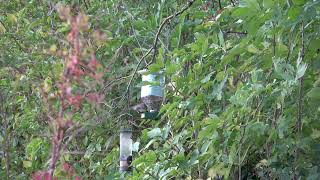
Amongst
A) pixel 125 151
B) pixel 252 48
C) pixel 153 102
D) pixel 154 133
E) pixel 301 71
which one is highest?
pixel 252 48

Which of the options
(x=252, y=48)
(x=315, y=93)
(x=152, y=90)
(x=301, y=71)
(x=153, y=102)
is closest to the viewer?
(x=301, y=71)

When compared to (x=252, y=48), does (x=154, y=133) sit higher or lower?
lower

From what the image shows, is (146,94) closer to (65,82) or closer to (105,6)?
(105,6)

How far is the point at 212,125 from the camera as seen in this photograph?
7.68ft

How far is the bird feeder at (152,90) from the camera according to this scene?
2752 millimetres

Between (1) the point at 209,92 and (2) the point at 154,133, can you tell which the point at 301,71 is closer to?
(1) the point at 209,92

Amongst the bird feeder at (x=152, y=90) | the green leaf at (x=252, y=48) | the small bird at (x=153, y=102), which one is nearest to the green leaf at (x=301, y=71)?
the green leaf at (x=252, y=48)

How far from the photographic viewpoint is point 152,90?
9.61ft

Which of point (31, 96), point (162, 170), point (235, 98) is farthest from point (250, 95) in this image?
point (31, 96)

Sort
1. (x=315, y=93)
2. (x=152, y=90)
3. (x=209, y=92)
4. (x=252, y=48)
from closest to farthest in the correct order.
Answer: (x=315, y=93) → (x=252, y=48) → (x=209, y=92) → (x=152, y=90)

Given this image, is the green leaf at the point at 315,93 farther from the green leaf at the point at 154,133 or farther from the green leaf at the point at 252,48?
the green leaf at the point at 154,133

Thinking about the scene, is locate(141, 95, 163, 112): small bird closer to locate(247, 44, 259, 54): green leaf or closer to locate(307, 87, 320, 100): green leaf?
locate(247, 44, 259, 54): green leaf

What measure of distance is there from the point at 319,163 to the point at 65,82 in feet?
5.51

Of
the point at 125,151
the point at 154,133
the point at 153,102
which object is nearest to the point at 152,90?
the point at 153,102
